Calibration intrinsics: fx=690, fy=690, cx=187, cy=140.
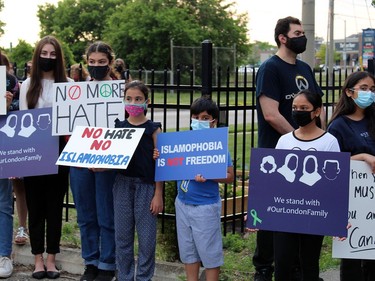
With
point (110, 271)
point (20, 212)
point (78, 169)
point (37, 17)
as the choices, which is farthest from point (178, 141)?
point (37, 17)

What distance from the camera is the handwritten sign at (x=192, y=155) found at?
5.06m

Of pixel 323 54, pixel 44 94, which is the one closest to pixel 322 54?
pixel 323 54

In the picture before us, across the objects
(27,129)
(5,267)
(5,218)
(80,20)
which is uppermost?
(80,20)

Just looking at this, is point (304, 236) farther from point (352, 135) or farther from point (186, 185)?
point (186, 185)

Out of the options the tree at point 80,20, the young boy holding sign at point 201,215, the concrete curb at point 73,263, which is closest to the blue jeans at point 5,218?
the concrete curb at point 73,263

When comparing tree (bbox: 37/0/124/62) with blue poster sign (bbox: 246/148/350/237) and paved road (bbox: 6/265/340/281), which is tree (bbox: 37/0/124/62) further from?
→ blue poster sign (bbox: 246/148/350/237)

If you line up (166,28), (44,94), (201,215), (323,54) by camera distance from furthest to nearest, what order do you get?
(323,54) → (166,28) → (44,94) → (201,215)

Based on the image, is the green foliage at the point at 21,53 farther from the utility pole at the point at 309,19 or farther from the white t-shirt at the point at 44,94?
the white t-shirt at the point at 44,94

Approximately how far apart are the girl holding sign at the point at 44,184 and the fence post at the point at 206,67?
1.24 metres

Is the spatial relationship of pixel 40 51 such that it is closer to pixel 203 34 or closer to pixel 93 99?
pixel 93 99

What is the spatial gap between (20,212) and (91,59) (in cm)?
212

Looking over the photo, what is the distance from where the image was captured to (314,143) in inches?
189

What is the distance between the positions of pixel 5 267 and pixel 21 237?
2.03ft

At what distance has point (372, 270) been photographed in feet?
16.9
